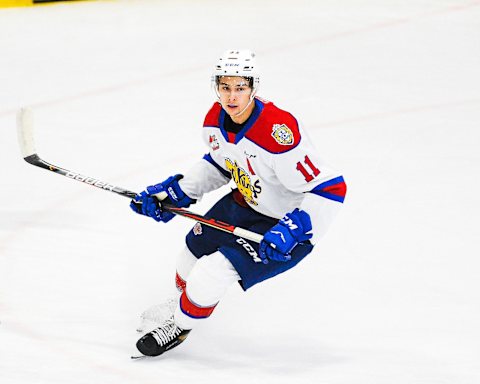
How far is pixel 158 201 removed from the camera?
3.41m

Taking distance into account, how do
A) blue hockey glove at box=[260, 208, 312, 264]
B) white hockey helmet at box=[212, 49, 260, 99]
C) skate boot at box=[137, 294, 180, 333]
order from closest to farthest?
blue hockey glove at box=[260, 208, 312, 264] → white hockey helmet at box=[212, 49, 260, 99] → skate boot at box=[137, 294, 180, 333]

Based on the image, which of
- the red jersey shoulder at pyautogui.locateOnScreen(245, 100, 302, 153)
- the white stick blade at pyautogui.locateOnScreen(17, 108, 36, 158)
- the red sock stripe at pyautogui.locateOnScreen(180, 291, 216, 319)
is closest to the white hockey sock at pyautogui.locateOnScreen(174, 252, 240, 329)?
the red sock stripe at pyautogui.locateOnScreen(180, 291, 216, 319)

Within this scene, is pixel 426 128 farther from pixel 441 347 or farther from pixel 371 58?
pixel 441 347

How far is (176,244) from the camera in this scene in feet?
13.5

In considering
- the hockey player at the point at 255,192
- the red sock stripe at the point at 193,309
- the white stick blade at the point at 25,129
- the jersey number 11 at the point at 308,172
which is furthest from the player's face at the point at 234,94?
the white stick blade at the point at 25,129

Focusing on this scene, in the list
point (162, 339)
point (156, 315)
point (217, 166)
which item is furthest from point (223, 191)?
point (162, 339)

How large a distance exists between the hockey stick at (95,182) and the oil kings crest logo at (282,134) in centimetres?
29

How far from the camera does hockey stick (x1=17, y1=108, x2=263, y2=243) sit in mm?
Answer: 3154

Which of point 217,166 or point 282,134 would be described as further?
point 217,166

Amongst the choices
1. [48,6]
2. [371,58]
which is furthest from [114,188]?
[48,6]

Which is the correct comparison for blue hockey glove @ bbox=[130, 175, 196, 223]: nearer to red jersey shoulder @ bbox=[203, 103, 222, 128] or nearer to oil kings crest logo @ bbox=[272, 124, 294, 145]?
red jersey shoulder @ bbox=[203, 103, 222, 128]

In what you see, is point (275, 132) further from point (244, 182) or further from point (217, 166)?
point (217, 166)

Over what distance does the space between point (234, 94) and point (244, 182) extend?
30cm

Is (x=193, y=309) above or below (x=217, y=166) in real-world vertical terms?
below
